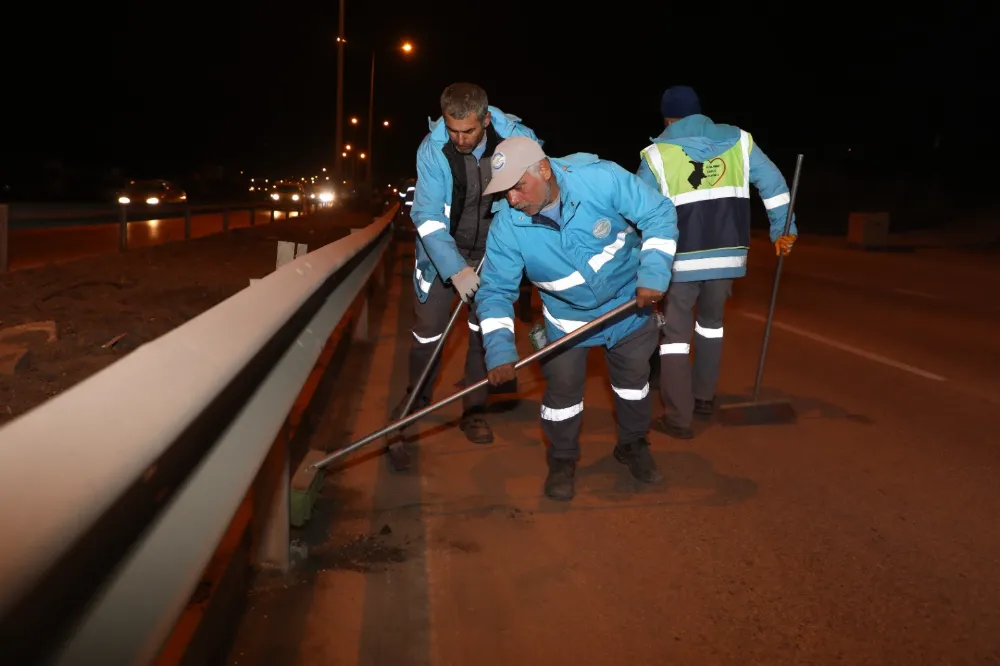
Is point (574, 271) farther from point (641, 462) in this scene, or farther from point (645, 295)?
point (641, 462)

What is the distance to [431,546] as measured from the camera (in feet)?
14.2

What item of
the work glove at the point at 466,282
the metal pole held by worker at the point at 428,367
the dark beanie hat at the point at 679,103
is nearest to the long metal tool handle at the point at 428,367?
the metal pole held by worker at the point at 428,367

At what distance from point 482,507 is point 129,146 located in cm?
8236

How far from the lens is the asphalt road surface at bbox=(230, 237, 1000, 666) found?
3.39m

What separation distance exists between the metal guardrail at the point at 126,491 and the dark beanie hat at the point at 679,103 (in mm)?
4192

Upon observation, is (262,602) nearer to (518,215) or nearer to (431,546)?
(431,546)

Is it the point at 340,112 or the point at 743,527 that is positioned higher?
the point at 340,112

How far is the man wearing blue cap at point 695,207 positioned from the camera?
238 inches

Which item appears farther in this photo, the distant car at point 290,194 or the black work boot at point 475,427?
the distant car at point 290,194

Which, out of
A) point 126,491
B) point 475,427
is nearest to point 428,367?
point 475,427

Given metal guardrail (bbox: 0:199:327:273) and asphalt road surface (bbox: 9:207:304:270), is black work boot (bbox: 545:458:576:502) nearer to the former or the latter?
metal guardrail (bbox: 0:199:327:273)

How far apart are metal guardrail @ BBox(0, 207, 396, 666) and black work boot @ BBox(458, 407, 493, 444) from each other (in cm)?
326

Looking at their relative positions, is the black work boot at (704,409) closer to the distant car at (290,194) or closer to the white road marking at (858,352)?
the white road marking at (858,352)

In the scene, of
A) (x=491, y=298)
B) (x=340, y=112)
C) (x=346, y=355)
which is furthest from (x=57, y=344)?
(x=340, y=112)
